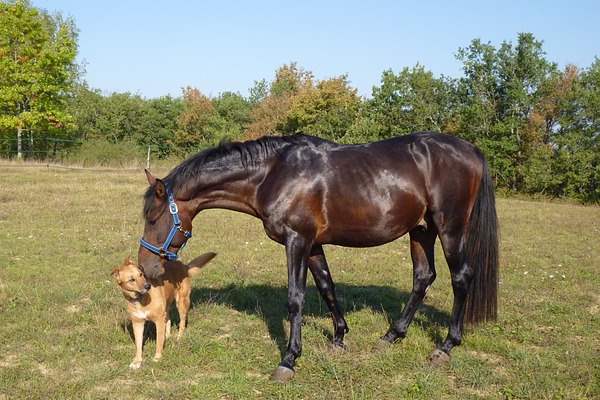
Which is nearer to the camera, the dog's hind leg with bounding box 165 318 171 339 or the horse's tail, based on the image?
the horse's tail

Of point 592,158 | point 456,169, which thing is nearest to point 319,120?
point 592,158

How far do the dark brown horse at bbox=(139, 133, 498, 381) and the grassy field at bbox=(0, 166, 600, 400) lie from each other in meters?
0.39

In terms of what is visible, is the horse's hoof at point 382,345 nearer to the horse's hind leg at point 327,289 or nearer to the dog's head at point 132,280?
the horse's hind leg at point 327,289

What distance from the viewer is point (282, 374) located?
4.66 meters

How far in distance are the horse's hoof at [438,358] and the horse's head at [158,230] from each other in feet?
8.85

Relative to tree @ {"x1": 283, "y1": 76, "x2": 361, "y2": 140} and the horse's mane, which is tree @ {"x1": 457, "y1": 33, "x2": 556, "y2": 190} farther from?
the horse's mane

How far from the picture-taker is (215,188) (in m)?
5.04

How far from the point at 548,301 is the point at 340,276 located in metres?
3.14

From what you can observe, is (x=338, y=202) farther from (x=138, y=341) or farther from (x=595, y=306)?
(x=595, y=306)

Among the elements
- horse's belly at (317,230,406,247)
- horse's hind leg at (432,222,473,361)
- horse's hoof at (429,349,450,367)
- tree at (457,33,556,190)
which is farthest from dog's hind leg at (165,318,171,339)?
tree at (457,33,556,190)

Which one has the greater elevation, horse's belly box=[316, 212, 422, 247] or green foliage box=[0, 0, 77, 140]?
green foliage box=[0, 0, 77, 140]

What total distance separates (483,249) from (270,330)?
2517mm

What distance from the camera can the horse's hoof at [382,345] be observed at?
543cm

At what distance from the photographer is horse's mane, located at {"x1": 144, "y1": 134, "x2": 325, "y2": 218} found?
491cm
